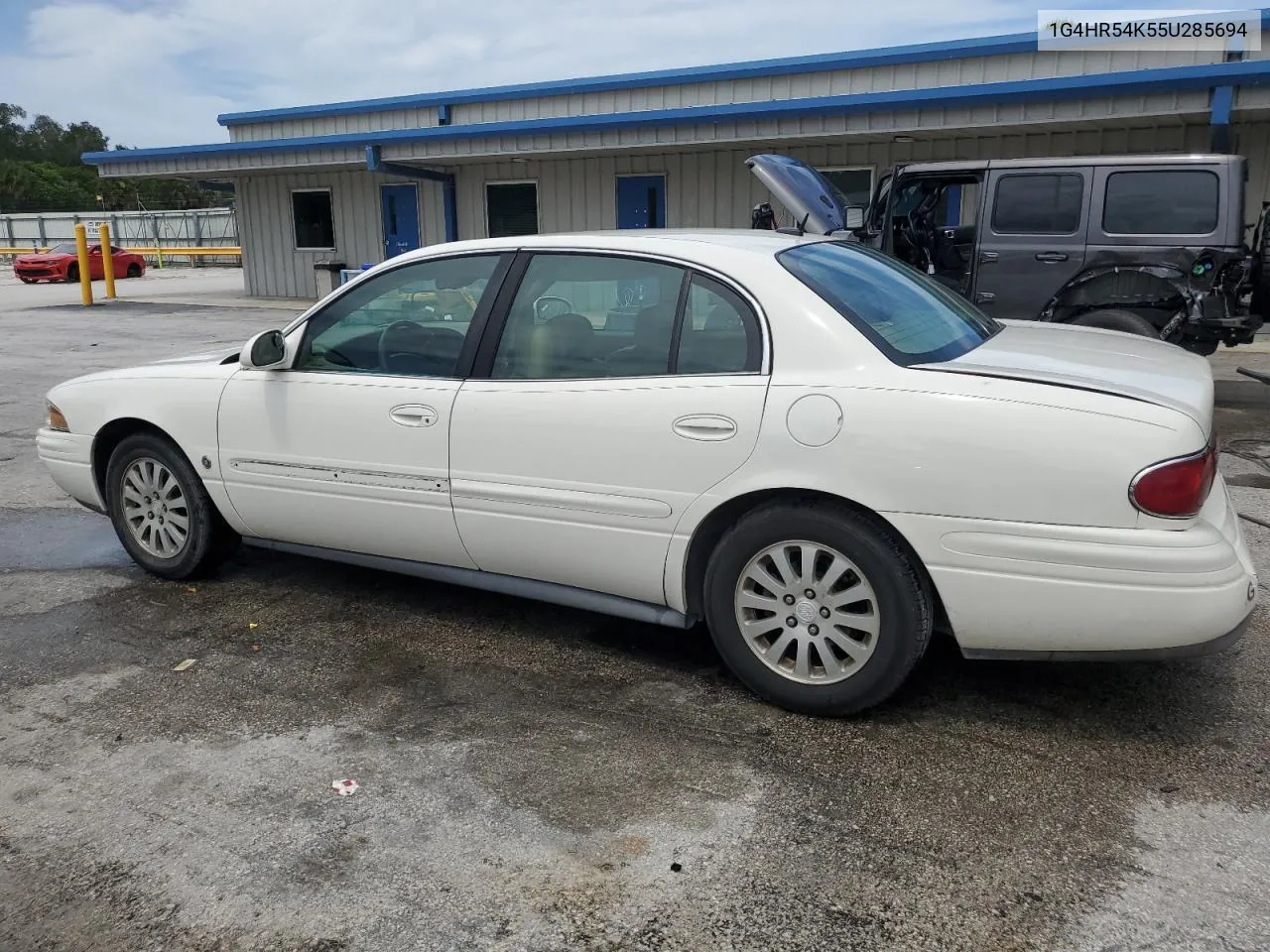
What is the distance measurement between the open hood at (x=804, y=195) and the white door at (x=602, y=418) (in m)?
5.94

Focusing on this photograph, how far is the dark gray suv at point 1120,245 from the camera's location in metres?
7.89

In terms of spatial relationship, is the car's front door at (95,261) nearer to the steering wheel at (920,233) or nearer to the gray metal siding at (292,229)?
the gray metal siding at (292,229)

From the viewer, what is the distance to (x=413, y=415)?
3.91 m

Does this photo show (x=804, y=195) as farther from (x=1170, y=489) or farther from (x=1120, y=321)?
(x=1170, y=489)

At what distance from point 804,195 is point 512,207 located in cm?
1093

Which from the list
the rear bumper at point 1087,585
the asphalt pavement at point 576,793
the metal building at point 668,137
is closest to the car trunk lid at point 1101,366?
the rear bumper at point 1087,585

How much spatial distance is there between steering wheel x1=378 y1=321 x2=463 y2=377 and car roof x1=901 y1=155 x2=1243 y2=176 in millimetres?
6099

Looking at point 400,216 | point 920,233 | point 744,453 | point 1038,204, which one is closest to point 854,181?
point 920,233

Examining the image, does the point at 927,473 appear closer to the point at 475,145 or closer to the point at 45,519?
the point at 45,519

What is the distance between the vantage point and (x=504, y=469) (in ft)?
12.2

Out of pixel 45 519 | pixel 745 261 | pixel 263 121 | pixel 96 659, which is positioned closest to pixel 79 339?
pixel 263 121

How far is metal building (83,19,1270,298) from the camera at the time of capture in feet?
42.2

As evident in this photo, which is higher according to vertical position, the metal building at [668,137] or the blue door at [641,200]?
the metal building at [668,137]

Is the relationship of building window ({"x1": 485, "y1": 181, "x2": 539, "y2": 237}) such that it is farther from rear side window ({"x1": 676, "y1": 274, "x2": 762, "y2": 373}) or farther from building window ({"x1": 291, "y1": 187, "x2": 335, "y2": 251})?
rear side window ({"x1": 676, "y1": 274, "x2": 762, "y2": 373})
